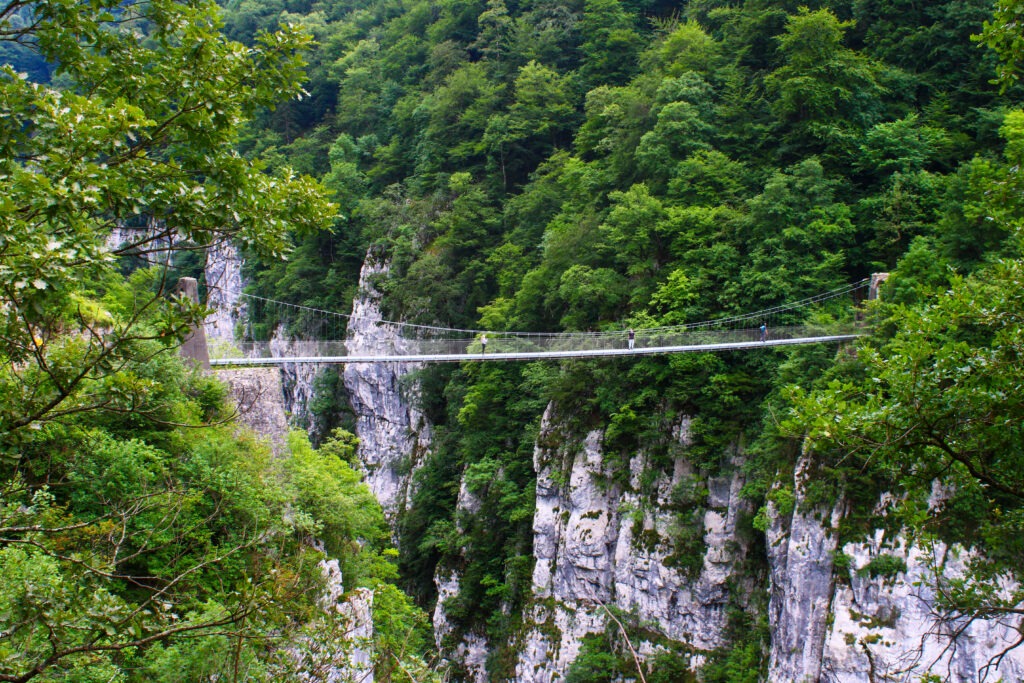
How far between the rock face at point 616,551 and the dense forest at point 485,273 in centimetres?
31

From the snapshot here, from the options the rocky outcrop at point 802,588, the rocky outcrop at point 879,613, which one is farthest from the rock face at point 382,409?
the rocky outcrop at point 879,613

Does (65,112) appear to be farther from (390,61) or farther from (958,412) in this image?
(390,61)

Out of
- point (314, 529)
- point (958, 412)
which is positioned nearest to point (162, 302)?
point (958, 412)

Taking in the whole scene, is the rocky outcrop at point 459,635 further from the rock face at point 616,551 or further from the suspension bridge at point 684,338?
the suspension bridge at point 684,338

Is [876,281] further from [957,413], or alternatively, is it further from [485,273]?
[485,273]

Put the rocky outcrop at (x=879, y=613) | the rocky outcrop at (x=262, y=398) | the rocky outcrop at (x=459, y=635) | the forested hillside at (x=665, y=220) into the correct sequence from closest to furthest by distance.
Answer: the rocky outcrop at (x=879, y=613) → the rocky outcrop at (x=262, y=398) → the forested hillside at (x=665, y=220) → the rocky outcrop at (x=459, y=635)

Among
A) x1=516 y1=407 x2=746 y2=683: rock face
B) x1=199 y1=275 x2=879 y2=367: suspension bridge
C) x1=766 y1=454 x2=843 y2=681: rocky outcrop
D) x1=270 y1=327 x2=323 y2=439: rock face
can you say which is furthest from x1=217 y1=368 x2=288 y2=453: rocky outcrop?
x1=270 y1=327 x2=323 y2=439: rock face

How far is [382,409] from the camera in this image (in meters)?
21.0

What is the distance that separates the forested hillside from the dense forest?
79 millimetres

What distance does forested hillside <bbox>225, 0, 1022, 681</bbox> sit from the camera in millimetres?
11656

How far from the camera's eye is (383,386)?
2084 centimetres

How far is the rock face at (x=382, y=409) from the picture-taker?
19906 mm

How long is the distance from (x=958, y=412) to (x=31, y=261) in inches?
145

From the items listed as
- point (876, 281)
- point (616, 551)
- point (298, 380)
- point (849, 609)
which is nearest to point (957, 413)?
point (849, 609)
